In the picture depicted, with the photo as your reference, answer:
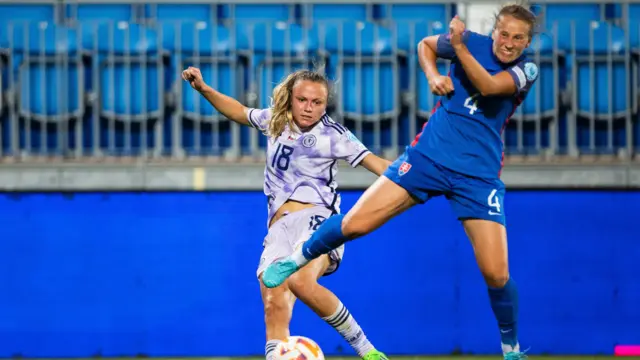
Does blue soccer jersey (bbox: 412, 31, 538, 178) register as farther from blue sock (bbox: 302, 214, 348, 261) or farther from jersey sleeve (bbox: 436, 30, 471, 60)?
blue sock (bbox: 302, 214, 348, 261)

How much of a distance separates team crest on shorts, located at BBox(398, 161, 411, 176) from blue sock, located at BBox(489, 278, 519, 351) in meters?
0.73

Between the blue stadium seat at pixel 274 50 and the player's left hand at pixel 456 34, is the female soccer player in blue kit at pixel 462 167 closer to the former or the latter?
the player's left hand at pixel 456 34

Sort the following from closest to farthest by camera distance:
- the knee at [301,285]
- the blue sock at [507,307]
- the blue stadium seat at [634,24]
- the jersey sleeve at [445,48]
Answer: the jersey sleeve at [445,48] → the blue sock at [507,307] → the knee at [301,285] → the blue stadium seat at [634,24]

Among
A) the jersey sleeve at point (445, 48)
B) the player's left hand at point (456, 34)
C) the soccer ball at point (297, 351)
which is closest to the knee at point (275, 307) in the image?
the soccer ball at point (297, 351)

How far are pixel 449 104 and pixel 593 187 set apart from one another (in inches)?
113

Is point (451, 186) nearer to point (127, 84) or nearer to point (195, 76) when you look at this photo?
point (195, 76)

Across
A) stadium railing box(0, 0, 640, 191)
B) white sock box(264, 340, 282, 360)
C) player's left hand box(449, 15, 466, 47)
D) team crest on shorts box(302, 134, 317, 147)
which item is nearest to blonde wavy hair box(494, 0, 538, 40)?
player's left hand box(449, 15, 466, 47)

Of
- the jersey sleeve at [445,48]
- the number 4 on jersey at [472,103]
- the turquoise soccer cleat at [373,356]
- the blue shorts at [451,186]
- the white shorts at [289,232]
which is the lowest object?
the turquoise soccer cleat at [373,356]

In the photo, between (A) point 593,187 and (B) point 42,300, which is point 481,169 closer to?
(A) point 593,187

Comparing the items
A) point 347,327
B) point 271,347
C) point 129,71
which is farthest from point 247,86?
point 271,347

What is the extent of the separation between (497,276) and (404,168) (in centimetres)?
68

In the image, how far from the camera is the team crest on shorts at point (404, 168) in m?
5.31

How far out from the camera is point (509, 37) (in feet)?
17.0

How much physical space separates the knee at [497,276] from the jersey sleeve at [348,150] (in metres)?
0.94
